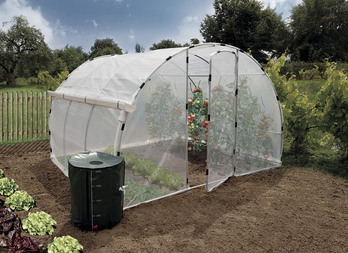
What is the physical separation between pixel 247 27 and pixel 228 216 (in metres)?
33.7

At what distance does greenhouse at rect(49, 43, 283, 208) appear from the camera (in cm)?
489

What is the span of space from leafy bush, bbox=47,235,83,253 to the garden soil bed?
8.6 inches

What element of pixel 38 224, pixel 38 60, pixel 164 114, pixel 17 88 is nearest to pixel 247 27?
pixel 38 60

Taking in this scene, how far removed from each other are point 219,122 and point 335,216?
2.43 m

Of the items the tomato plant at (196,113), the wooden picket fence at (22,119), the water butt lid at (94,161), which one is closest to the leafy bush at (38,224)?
the water butt lid at (94,161)

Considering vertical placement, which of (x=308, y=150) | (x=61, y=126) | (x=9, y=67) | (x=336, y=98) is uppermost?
A: (x=9, y=67)

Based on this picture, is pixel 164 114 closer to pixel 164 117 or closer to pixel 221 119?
pixel 164 117

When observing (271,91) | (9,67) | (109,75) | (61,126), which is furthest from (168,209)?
(9,67)

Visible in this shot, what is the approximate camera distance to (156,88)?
197 inches

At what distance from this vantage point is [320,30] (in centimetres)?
3550

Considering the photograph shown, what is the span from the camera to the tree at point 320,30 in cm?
3403

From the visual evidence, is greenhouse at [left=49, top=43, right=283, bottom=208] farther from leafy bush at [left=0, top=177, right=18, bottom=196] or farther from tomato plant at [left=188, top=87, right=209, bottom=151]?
leafy bush at [left=0, top=177, right=18, bottom=196]

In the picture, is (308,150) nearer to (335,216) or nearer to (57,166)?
(335,216)

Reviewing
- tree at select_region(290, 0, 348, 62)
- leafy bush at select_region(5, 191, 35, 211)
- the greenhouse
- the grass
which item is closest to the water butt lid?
the greenhouse
